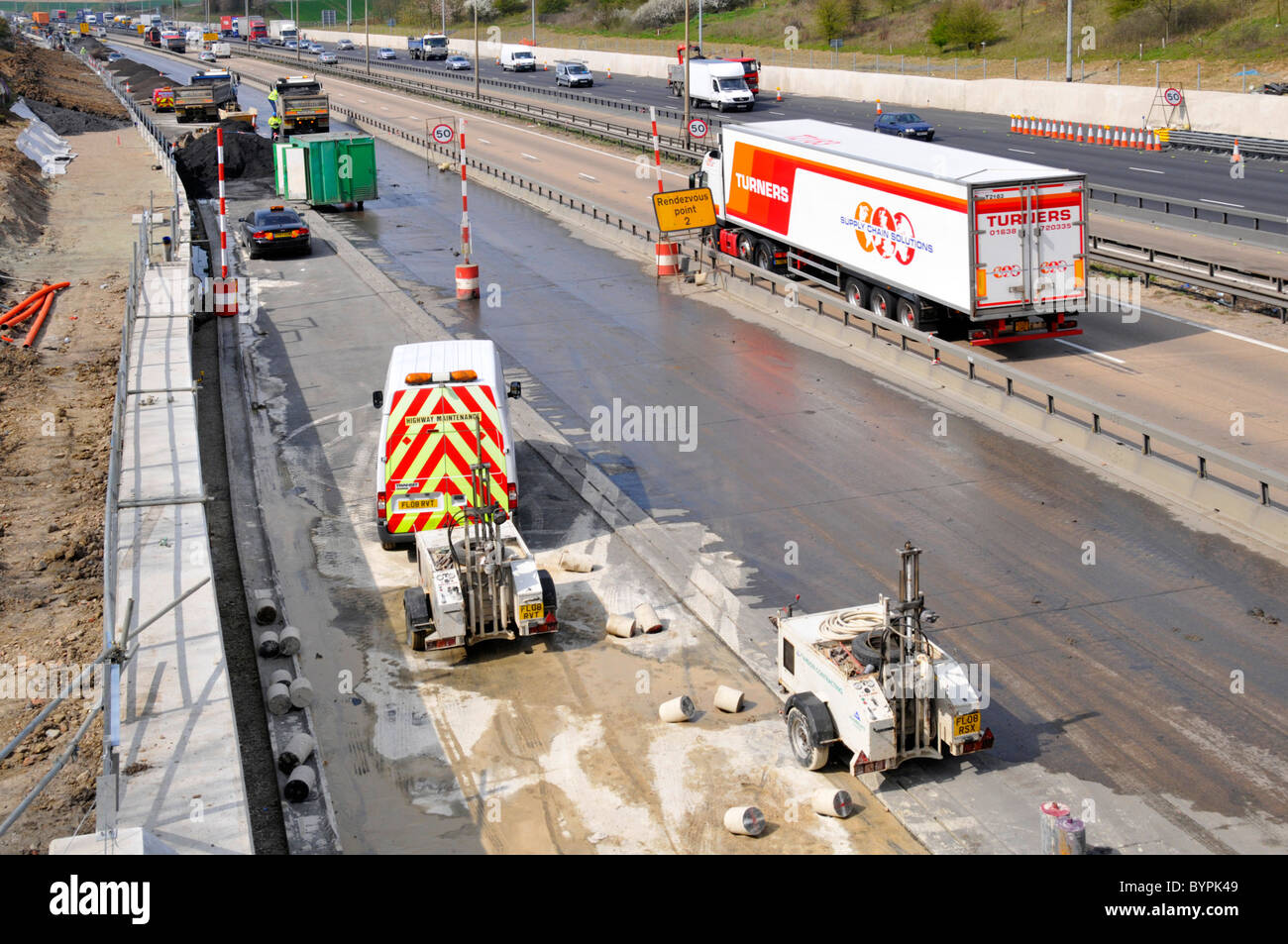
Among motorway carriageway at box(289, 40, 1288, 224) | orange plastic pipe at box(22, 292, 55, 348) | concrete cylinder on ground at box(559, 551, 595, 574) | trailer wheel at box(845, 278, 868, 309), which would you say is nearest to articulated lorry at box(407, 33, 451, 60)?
motorway carriageway at box(289, 40, 1288, 224)

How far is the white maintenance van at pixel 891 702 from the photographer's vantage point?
10516mm

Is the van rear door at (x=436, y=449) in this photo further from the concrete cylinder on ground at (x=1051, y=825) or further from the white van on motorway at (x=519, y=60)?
the white van on motorway at (x=519, y=60)

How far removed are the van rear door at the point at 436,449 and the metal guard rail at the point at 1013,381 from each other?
814 cm

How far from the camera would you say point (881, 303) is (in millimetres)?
26453

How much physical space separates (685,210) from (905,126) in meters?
25.8

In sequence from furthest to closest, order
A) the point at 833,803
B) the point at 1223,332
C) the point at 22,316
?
1. the point at 22,316
2. the point at 1223,332
3. the point at 833,803

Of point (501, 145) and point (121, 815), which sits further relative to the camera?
point (501, 145)

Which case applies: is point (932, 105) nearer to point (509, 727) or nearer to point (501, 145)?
point (501, 145)

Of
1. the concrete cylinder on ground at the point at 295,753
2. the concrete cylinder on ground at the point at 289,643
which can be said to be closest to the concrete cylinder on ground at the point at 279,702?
the concrete cylinder on ground at the point at 295,753

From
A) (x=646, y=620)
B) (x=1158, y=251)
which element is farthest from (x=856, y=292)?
(x=646, y=620)

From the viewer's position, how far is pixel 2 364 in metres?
25.2

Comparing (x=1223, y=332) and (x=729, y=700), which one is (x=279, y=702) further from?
(x=1223, y=332)
